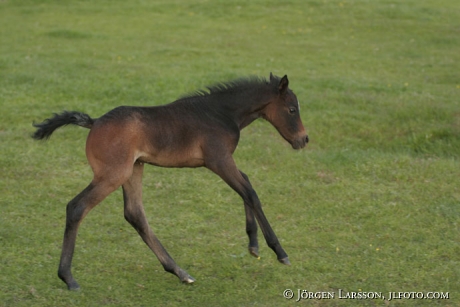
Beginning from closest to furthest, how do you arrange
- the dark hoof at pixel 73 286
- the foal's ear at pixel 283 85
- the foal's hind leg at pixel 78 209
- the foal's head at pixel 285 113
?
the foal's hind leg at pixel 78 209 < the dark hoof at pixel 73 286 < the foal's ear at pixel 283 85 < the foal's head at pixel 285 113

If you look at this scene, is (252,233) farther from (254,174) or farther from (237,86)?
(254,174)

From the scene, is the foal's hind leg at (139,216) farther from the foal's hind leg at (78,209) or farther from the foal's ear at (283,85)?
the foal's ear at (283,85)

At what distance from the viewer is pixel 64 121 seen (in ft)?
18.8

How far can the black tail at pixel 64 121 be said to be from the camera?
5.69 meters

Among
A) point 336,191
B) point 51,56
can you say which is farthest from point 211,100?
point 51,56

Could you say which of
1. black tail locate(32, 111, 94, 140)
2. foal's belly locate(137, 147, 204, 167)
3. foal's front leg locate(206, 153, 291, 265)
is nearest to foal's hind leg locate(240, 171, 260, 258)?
foal's front leg locate(206, 153, 291, 265)

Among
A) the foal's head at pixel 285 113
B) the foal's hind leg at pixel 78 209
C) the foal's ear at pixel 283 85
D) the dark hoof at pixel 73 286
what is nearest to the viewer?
the foal's hind leg at pixel 78 209

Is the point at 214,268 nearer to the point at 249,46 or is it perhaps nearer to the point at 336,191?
the point at 336,191

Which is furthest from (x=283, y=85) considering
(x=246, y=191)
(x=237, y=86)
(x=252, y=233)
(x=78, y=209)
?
(x=78, y=209)

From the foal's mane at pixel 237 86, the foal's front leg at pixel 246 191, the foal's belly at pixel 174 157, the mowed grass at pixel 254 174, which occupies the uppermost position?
the foal's mane at pixel 237 86

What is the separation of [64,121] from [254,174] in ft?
11.6

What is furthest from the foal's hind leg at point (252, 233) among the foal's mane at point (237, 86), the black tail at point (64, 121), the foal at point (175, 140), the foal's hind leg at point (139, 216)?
the black tail at point (64, 121)

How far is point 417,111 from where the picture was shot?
1093cm

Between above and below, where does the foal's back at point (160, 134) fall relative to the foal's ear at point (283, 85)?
below
